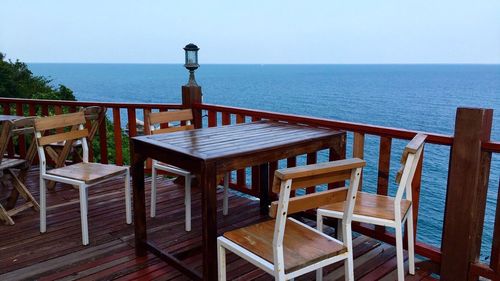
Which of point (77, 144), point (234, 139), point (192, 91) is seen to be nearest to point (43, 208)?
point (77, 144)

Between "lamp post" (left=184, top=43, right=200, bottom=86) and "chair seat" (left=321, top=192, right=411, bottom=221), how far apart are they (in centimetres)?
235

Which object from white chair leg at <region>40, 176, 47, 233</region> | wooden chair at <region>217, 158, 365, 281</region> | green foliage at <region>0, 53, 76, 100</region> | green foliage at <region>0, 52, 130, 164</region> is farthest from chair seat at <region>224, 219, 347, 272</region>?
green foliage at <region>0, 53, 76, 100</region>

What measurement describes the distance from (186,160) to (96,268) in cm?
104

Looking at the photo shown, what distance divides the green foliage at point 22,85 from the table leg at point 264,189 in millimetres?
18623

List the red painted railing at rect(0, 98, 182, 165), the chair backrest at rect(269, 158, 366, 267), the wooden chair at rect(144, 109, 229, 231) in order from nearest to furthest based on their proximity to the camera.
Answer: the chair backrest at rect(269, 158, 366, 267) < the wooden chair at rect(144, 109, 229, 231) < the red painted railing at rect(0, 98, 182, 165)

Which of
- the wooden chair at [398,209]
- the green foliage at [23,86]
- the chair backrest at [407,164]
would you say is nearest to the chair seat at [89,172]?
the wooden chair at [398,209]

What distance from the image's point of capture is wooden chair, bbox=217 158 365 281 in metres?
1.71

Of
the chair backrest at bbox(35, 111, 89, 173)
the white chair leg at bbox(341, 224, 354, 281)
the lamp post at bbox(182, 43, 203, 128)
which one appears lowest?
the white chair leg at bbox(341, 224, 354, 281)

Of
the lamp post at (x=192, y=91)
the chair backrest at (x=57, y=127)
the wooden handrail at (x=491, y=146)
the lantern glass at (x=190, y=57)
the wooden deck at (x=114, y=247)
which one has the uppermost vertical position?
the lantern glass at (x=190, y=57)

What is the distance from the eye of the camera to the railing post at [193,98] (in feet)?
14.1

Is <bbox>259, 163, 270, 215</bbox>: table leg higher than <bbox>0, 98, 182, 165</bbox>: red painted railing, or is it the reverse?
<bbox>0, 98, 182, 165</bbox>: red painted railing

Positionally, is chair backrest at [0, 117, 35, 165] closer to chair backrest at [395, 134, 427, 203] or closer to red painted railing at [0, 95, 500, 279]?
red painted railing at [0, 95, 500, 279]

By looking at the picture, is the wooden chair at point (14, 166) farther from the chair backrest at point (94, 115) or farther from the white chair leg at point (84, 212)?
the white chair leg at point (84, 212)

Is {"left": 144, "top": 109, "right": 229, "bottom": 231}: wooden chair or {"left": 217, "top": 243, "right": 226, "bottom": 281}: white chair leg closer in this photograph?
{"left": 217, "top": 243, "right": 226, "bottom": 281}: white chair leg
